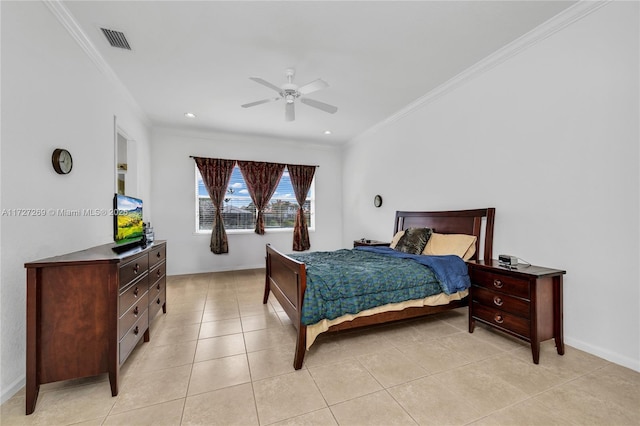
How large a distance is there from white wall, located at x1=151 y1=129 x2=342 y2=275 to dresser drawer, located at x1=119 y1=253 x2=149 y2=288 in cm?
307

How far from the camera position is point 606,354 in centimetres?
215

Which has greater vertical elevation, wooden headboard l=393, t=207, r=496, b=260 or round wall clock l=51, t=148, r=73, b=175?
round wall clock l=51, t=148, r=73, b=175

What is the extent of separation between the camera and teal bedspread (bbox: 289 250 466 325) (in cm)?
218

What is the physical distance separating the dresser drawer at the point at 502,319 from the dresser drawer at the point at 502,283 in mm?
201

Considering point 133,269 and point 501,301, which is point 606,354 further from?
point 133,269

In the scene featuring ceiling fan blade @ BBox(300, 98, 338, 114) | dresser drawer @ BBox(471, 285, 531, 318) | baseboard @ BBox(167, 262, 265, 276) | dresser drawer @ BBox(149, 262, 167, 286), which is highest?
ceiling fan blade @ BBox(300, 98, 338, 114)

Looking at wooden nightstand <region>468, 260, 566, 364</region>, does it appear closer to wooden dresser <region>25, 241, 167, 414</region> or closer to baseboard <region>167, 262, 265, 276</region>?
wooden dresser <region>25, 241, 167, 414</region>

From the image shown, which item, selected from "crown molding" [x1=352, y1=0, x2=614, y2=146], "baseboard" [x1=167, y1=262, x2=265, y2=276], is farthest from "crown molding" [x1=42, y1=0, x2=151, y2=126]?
"crown molding" [x1=352, y1=0, x2=614, y2=146]

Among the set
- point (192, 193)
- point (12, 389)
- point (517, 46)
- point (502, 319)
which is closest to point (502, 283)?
point (502, 319)

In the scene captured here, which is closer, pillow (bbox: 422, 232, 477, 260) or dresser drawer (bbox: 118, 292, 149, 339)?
dresser drawer (bbox: 118, 292, 149, 339)

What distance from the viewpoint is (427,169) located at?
402cm

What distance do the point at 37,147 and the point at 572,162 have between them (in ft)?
14.4

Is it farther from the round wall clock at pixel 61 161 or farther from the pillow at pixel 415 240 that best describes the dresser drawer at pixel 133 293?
the pillow at pixel 415 240

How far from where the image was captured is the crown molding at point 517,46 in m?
2.25
